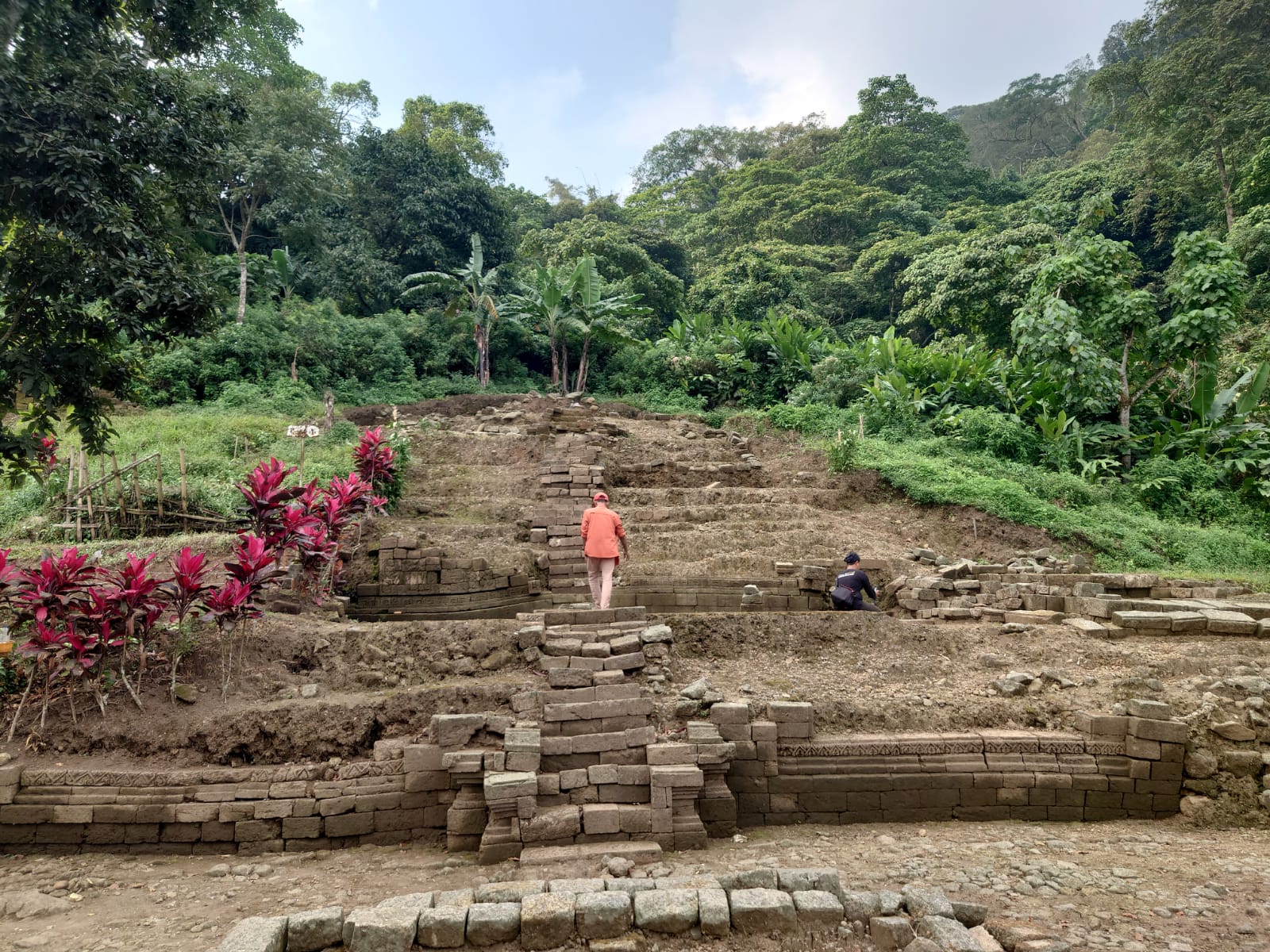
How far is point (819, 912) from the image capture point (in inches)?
149

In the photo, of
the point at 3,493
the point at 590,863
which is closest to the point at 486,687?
the point at 590,863

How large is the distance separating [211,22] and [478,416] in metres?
12.8

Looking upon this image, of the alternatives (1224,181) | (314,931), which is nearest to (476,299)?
(314,931)

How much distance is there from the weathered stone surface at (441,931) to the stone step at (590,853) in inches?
37.0

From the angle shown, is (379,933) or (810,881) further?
(810,881)

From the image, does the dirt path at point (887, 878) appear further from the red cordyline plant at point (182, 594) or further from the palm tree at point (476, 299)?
the palm tree at point (476, 299)

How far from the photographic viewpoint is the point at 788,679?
261 inches

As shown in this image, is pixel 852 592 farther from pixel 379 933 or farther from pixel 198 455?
pixel 198 455

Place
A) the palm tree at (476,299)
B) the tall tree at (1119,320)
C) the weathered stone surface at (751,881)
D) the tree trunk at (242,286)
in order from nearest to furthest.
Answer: the weathered stone surface at (751,881) → the tall tree at (1119,320) → the tree trunk at (242,286) → the palm tree at (476,299)

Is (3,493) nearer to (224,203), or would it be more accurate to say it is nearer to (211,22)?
(211,22)

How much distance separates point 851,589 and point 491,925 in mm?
6060

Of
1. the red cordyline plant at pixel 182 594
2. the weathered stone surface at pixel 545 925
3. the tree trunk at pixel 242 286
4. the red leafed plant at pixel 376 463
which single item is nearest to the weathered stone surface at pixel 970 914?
the weathered stone surface at pixel 545 925

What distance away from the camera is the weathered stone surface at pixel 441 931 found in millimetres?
3658

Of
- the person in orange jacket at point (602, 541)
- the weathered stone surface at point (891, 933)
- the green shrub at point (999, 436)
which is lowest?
the weathered stone surface at point (891, 933)
